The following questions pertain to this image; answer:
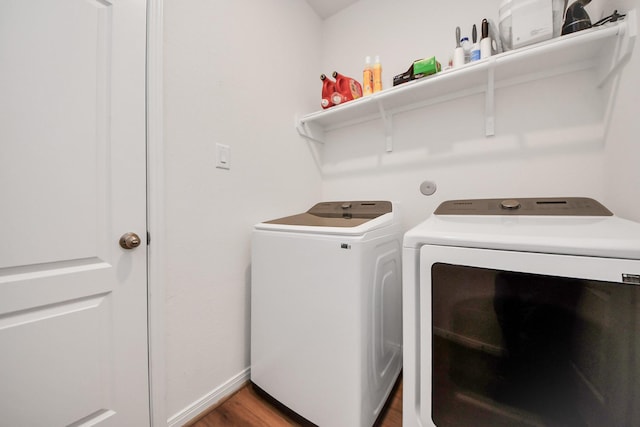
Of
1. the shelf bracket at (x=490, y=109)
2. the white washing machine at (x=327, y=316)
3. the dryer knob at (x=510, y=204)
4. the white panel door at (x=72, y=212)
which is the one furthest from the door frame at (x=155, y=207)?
the shelf bracket at (x=490, y=109)

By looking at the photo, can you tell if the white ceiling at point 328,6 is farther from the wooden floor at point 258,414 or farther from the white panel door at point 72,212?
the wooden floor at point 258,414

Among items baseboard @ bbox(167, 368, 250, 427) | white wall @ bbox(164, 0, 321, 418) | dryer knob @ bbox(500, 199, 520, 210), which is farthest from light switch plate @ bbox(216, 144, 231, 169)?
dryer knob @ bbox(500, 199, 520, 210)

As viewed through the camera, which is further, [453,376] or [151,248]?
[151,248]

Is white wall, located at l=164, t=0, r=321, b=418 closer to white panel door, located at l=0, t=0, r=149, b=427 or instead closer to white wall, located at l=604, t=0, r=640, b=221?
white panel door, located at l=0, t=0, r=149, b=427

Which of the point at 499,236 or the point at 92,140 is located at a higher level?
the point at 92,140

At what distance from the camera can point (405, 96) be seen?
60.9 inches

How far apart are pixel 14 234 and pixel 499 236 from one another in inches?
58.5

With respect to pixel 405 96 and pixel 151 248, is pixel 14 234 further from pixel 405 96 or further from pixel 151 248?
pixel 405 96

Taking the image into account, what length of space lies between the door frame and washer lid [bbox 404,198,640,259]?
1051mm

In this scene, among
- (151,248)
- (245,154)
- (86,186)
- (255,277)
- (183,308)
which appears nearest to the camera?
(86,186)

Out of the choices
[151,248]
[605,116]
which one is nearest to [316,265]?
[151,248]

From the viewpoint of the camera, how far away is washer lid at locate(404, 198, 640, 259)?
567mm

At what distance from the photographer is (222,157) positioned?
4.24 ft

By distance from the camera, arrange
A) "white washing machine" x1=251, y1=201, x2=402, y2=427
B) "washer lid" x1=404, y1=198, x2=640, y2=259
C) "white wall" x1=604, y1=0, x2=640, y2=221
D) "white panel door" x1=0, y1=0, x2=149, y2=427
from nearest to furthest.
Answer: "washer lid" x1=404, y1=198, x2=640, y2=259, "white panel door" x1=0, y1=0, x2=149, y2=427, "white wall" x1=604, y1=0, x2=640, y2=221, "white washing machine" x1=251, y1=201, x2=402, y2=427
